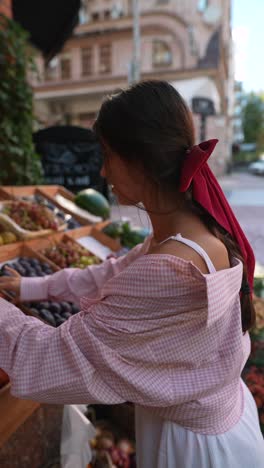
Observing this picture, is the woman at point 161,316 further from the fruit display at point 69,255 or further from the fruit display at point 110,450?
the fruit display at point 69,255

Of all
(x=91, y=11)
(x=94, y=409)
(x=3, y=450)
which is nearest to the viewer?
(x=3, y=450)

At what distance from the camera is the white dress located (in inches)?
45.0

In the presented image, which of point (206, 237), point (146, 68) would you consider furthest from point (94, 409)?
point (146, 68)

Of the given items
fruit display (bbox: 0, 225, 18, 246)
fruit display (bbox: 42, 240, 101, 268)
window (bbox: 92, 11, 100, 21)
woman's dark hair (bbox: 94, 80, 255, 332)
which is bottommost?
fruit display (bbox: 42, 240, 101, 268)

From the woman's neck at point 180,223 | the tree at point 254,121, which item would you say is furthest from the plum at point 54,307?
the tree at point 254,121

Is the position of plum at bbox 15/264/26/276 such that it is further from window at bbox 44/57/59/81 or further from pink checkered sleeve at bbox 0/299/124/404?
window at bbox 44/57/59/81

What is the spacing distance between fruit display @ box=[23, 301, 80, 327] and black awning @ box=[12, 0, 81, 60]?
17.2 ft

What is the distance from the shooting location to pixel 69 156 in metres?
5.52

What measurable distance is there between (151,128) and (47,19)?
6210 millimetres

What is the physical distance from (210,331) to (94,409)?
4.93 feet

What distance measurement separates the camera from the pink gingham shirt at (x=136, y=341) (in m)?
0.96

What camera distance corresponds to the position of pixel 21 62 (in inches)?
188

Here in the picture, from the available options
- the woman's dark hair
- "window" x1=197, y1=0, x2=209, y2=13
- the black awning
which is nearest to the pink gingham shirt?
the woman's dark hair

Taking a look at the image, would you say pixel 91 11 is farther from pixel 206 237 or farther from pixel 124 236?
pixel 206 237
